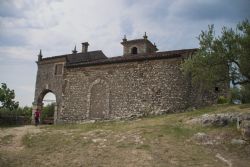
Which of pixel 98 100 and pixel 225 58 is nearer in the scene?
pixel 225 58

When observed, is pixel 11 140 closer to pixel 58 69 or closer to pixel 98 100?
pixel 98 100

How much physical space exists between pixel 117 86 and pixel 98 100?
231cm

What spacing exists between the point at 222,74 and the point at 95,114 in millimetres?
13449

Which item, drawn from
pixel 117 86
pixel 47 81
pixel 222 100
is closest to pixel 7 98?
pixel 47 81

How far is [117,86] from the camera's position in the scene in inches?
1114

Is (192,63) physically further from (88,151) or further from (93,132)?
(88,151)

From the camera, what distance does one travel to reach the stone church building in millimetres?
25969

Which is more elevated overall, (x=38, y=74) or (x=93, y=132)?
(x=38, y=74)

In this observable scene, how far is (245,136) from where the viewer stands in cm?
1567

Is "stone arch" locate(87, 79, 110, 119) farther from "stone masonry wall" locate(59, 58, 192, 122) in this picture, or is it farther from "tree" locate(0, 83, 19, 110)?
"tree" locate(0, 83, 19, 110)

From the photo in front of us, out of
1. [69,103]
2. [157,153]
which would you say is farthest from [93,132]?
[69,103]

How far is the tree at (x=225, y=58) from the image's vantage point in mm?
18109

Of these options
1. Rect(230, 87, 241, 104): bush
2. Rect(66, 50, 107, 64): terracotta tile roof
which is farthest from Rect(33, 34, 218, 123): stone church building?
Rect(230, 87, 241, 104): bush

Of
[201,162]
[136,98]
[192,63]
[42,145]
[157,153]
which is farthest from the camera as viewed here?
[136,98]
